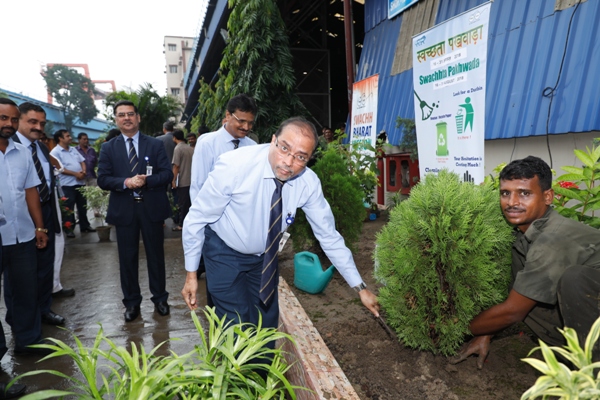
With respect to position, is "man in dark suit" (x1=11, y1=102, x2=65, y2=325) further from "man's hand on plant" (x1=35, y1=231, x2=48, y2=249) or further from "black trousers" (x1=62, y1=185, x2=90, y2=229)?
"black trousers" (x1=62, y1=185, x2=90, y2=229)

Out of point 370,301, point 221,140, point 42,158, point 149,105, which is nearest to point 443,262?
point 370,301

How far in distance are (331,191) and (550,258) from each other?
2.84 meters

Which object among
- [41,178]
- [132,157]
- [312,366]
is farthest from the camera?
[132,157]

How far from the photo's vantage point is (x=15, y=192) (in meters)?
3.40

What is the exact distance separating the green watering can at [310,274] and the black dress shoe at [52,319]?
2.34 m

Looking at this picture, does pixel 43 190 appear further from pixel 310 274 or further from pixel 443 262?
pixel 443 262

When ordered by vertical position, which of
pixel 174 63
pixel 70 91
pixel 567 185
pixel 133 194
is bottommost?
pixel 133 194

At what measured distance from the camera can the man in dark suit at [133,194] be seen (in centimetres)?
404

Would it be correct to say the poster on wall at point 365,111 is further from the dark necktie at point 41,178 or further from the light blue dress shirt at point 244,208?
the dark necktie at point 41,178

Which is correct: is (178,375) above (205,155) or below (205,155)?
below

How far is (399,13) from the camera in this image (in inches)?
340

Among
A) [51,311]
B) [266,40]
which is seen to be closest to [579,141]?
[51,311]

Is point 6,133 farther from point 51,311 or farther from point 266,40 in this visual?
point 266,40

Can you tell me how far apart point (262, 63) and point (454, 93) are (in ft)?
24.4
